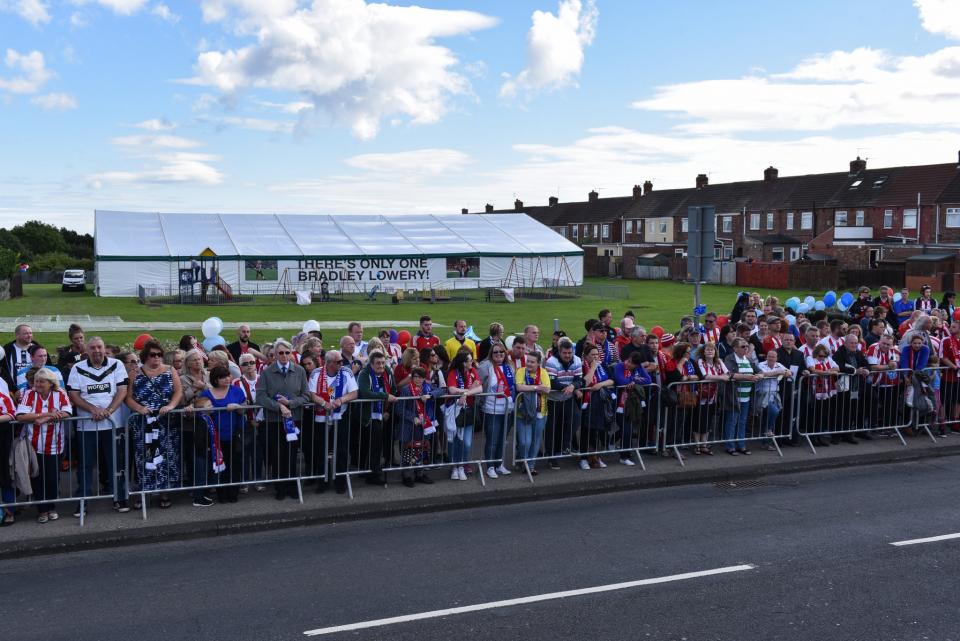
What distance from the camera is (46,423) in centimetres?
828

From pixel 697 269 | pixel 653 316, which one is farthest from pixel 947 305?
pixel 653 316

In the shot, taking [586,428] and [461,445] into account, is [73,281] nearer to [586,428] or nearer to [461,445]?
[461,445]

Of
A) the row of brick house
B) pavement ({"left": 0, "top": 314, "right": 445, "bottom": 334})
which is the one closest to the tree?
the row of brick house

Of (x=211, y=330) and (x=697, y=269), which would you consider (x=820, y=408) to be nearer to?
(x=697, y=269)

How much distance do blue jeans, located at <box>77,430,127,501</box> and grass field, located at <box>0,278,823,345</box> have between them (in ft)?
53.4

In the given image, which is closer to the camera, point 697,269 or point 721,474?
point 721,474

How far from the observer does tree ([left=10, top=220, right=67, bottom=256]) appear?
91625mm

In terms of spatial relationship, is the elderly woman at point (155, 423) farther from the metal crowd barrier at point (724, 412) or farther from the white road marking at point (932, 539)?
the white road marking at point (932, 539)

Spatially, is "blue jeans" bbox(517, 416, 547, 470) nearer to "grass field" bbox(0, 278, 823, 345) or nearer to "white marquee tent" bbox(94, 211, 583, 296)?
"grass field" bbox(0, 278, 823, 345)

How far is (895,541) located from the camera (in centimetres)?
780

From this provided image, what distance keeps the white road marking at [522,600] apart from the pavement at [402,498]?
8.91 ft

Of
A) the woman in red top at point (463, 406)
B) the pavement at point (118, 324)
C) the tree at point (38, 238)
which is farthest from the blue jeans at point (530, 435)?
the tree at point (38, 238)

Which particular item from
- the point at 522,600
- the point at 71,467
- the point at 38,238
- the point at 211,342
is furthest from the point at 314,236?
the point at 38,238

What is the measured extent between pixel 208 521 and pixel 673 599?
4443 mm
